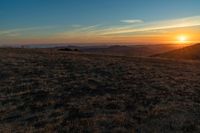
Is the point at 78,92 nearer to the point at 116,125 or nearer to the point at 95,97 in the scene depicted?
the point at 95,97

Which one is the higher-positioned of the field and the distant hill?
the field

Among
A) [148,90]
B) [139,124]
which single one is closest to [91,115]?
[139,124]

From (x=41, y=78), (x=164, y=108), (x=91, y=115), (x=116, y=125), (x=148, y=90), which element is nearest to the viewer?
(x=116, y=125)

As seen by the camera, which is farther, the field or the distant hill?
the distant hill

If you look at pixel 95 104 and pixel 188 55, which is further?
pixel 188 55

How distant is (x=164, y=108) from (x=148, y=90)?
3246 millimetres

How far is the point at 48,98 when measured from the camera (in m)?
11.7

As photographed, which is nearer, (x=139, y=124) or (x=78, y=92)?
(x=139, y=124)

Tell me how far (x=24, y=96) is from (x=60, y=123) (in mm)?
4118

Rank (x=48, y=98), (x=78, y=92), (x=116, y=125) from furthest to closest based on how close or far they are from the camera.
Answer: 1. (x=78, y=92)
2. (x=48, y=98)
3. (x=116, y=125)

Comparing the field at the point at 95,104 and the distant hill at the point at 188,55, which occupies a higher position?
the field at the point at 95,104

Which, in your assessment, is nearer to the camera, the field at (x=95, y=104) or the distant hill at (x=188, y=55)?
the field at (x=95, y=104)

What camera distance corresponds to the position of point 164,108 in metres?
10.6

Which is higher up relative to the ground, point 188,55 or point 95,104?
point 95,104
